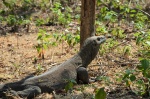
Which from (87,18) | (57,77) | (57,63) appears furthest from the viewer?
(57,63)

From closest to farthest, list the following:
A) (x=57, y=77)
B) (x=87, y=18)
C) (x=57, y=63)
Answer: (x=57, y=77)
(x=87, y=18)
(x=57, y=63)

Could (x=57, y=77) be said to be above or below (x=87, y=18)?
below

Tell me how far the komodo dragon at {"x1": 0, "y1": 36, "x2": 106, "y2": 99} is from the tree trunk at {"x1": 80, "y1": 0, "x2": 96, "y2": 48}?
18.4 inches

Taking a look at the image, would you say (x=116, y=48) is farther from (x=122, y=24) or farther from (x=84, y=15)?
(x=122, y=24)

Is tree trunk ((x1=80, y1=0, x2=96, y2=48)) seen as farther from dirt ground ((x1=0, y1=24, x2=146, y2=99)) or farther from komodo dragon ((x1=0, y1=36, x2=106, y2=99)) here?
dirt ground ((x1=0, y1=24, x2=146, y2=99))

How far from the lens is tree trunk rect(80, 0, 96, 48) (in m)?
6.96

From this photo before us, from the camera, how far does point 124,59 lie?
303 inches

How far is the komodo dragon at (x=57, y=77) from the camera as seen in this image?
5764 millimetres

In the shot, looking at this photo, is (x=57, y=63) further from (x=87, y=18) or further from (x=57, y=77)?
(x=57, y=77)

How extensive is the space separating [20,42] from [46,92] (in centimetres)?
413

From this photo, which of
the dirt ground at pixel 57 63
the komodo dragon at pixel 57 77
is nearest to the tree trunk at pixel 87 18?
the komodo dragon at pixel 57 77

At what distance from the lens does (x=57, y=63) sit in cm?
775

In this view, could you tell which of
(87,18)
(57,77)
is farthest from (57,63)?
(57,77)

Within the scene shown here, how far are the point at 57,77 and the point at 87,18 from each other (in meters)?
1.54
